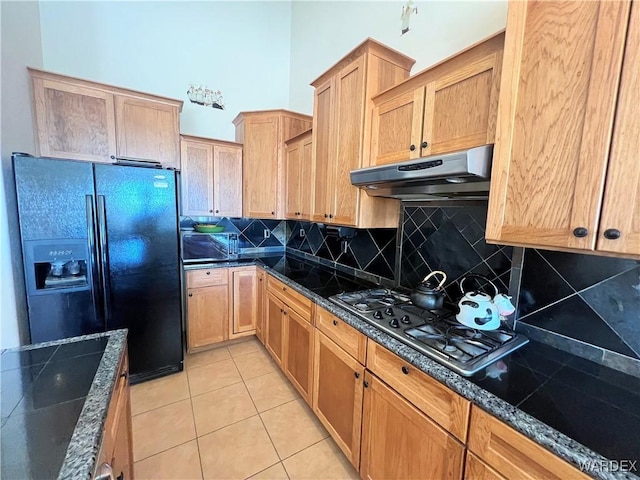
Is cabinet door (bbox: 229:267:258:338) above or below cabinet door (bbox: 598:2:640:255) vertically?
below

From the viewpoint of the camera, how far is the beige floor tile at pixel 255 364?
237cm

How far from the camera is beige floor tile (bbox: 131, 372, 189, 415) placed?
1.97m

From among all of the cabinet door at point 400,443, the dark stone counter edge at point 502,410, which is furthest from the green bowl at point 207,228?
the cabinet door at point 400,443

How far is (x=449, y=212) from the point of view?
1.55 meters

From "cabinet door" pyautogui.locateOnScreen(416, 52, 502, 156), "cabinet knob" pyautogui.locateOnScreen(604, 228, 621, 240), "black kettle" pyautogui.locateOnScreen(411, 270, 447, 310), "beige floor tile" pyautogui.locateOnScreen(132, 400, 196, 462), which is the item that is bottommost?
"beige floor tile" pyautogui.locateOnScreen(132, 400, 196, 462)

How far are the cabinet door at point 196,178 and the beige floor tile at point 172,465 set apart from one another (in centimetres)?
200

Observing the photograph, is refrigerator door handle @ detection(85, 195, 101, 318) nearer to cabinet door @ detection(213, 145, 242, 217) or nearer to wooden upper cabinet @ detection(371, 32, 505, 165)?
cabinet door @ detection(213, 145, 242, 217)

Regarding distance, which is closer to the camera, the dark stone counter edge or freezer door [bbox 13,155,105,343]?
the dark stone counter edge

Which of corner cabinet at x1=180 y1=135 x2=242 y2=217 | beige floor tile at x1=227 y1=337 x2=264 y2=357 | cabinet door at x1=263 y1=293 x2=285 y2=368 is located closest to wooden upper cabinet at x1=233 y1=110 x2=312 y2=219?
corner cabinet at x1=180 y1=135 x2=242 y2=217

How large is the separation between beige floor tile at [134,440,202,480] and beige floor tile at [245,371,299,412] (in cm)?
50

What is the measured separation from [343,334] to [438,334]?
51 cm

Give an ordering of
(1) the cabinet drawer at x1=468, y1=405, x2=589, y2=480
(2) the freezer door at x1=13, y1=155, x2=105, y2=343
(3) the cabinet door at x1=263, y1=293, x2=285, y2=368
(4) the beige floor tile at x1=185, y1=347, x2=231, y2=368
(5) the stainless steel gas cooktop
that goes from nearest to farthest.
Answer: (1) the cabinet drawer at x1=468, y1=405, x2=589, y2=480, (5) the stainless steel gas cooktop, (2) the freezer door at x1=13, y1=155, x2=105, y2=343, (3) the cabinet door at x1=263, y1=293, x2=285, y2=368, (4) the beige floor tile at x1=185, y1=347, x2=231, y2=368

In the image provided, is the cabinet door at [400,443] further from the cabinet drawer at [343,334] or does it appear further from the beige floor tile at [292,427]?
the beige floor tile at [292,427]

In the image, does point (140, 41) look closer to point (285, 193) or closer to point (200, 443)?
point (285, 193)
